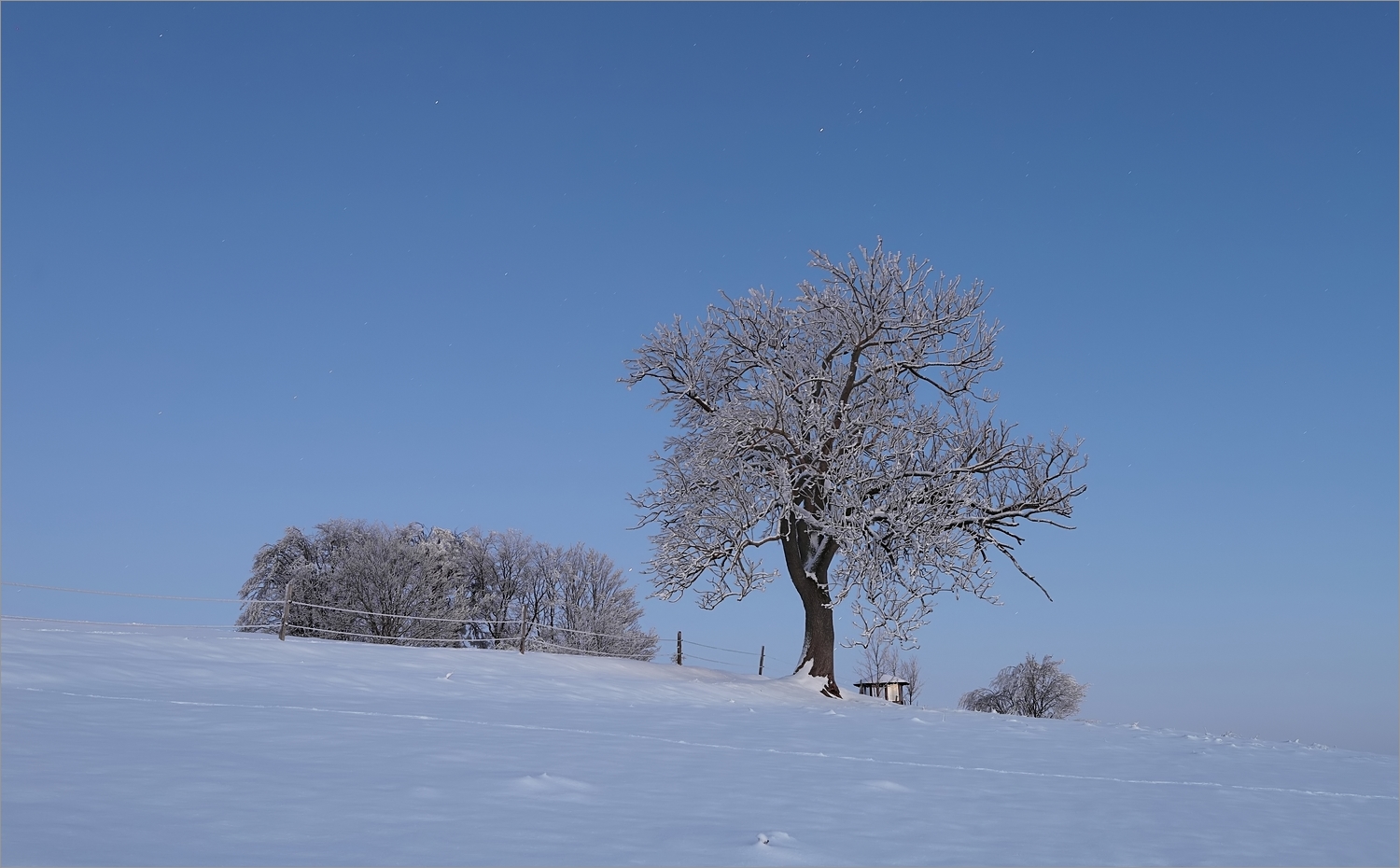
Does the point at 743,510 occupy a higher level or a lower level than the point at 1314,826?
higher

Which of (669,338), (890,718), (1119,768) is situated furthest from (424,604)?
(1119,768)

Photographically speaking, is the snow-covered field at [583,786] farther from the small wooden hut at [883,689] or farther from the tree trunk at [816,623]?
the small wooden hut at [883,689]

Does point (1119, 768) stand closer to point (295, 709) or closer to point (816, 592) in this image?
point (295, 709)

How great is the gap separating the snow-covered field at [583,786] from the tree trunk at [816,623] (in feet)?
31.3

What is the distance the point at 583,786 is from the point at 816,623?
1664 cm

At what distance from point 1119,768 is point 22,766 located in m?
8.54

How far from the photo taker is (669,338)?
23.7 metres

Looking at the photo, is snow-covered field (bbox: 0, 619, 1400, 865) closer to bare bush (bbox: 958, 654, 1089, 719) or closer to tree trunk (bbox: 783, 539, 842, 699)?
tree trunk (bbox: 783, 539, 842, 699)

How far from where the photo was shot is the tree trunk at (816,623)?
72.5ft

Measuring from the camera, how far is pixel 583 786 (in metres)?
6.01

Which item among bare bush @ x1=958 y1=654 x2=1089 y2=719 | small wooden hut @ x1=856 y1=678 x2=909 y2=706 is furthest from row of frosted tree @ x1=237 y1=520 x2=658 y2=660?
bare bush @ x1=958 y1=654 x2=1089 y2=719

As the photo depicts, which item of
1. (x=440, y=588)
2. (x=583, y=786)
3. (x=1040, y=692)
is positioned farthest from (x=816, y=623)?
(x=1040, y=692)

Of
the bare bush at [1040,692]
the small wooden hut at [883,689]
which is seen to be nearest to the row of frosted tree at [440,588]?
the small wooden hut at [883,689]

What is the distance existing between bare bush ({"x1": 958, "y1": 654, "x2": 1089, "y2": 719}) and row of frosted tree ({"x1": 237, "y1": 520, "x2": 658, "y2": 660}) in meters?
21.3
